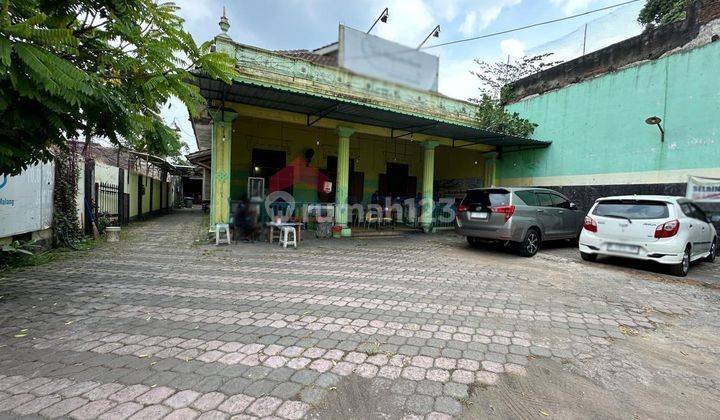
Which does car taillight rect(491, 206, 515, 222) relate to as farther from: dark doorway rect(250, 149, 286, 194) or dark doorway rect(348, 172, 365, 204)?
dark doorway rect(250, 149, 286, 194)

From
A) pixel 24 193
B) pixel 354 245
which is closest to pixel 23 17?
pixel 24 193

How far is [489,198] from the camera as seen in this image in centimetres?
758

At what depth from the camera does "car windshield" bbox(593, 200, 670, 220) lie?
6004 mm

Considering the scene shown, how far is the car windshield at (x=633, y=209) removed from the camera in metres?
6.00

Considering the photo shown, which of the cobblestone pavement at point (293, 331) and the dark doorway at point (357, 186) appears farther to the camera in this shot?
the dark doorway at point (357, 186)

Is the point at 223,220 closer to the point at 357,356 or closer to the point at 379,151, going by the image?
the point at 357,356

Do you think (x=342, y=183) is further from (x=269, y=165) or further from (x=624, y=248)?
(x=624, y=248)

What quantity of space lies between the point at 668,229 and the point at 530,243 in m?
2.35

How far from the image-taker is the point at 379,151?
1468cm

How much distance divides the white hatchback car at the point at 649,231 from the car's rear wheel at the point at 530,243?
0.94 metres

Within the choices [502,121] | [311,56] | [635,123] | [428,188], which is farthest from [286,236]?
[635,123]

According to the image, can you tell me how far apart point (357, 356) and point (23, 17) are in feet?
13.1

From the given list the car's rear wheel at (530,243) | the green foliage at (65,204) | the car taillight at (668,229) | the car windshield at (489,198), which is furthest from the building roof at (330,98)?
the car taillight at (668,229)

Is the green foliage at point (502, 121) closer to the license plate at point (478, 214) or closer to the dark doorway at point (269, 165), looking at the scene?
the license plate at point (478, 214)
